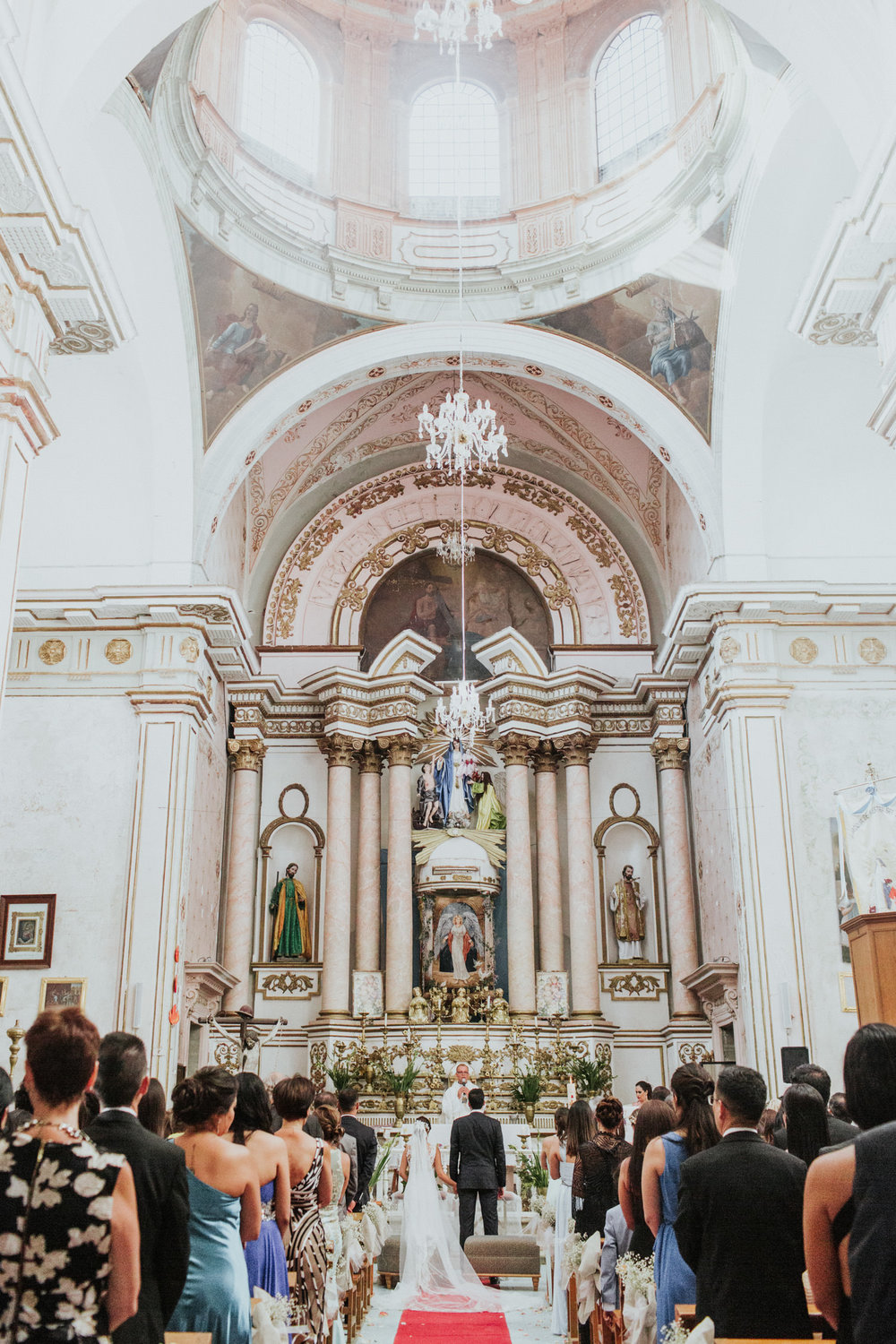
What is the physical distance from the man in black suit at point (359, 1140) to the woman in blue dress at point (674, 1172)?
11.1ft

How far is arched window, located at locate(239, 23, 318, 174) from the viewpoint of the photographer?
48.8ft

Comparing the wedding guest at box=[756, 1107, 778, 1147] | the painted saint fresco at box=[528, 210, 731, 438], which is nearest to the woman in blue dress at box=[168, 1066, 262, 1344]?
the wedding guest at box=[756, 1107, 778, 1147]

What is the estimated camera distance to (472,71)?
53.1 ft

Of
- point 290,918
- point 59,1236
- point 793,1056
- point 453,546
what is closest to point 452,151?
point 453,546

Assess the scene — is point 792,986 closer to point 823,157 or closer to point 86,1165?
point 823,157

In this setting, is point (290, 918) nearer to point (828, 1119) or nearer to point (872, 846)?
point (872, 846)

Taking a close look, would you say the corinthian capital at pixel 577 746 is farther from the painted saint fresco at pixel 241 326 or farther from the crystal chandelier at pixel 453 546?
the painted saint fresco at pixel 241 326

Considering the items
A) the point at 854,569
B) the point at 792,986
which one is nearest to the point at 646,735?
the point at 854,569

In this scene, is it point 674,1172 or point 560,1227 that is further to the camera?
point 560,1227

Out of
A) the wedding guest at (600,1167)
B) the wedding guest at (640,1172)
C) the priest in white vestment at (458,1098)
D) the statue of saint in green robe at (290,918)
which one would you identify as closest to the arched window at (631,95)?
the statue of saint in green robe at (290,918)

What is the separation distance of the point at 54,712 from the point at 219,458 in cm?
332

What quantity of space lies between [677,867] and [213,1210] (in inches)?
515

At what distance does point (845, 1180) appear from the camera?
9.65 ft

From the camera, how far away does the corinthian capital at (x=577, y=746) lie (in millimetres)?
17297
